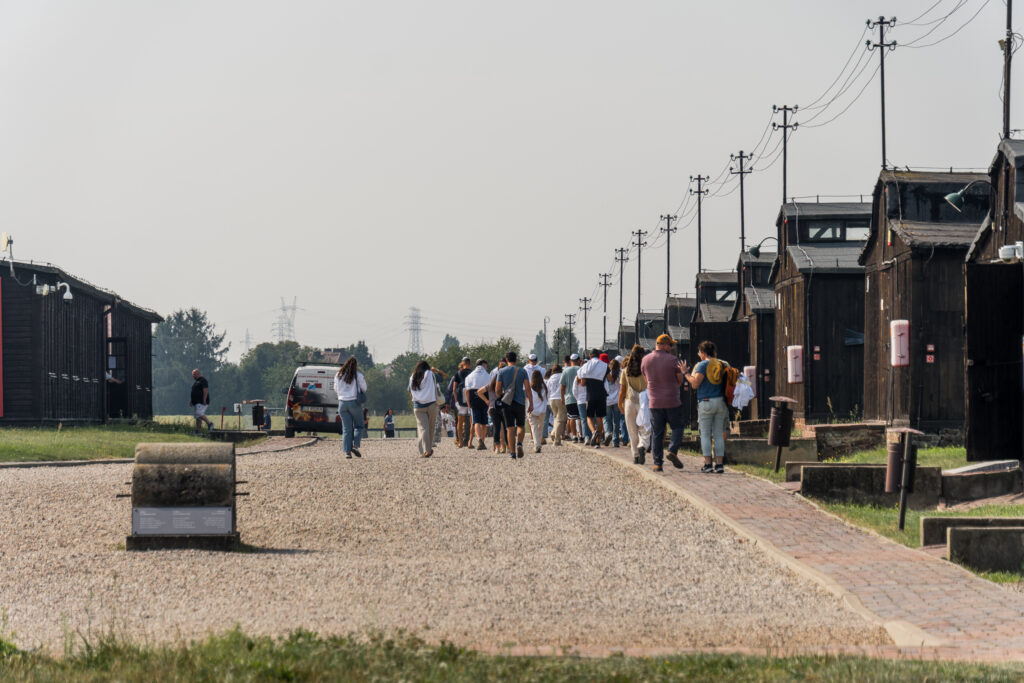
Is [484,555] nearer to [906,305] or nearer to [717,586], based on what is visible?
[717,586]

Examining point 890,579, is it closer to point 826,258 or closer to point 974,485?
point 974,485

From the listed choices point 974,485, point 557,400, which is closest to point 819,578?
point 974,485

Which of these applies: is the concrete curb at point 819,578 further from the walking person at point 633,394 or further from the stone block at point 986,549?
the walking person at point 633,394

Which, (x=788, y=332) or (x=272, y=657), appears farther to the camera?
(x=788, y=332)

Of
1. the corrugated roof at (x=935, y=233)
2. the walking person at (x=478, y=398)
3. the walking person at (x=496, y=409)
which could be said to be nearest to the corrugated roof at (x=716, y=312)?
the corrugated roof at (x=935, y=233)

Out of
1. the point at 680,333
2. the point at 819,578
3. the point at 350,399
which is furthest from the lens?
the point at 680,333

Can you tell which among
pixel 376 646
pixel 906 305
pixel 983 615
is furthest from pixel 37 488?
pixel 906 305

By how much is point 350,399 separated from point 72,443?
7661mm

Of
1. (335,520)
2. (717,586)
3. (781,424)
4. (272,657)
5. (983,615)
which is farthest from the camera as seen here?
(781,424)

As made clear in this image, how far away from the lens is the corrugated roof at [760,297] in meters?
44.6

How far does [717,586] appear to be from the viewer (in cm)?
998

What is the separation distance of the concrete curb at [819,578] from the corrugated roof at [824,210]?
26790mm

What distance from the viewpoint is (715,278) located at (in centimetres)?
5662

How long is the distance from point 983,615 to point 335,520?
22.8ft
